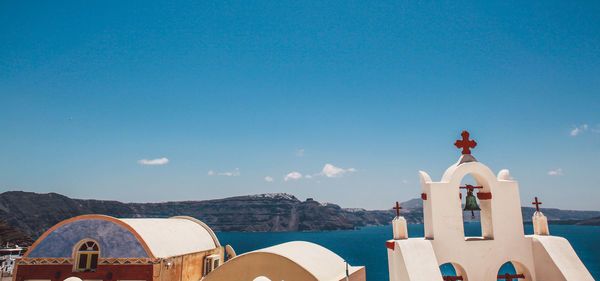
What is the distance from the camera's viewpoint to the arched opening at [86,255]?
1627 cm

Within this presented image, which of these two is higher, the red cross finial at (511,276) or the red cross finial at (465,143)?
the red cross finial at (465,143)

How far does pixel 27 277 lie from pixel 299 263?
A: 494 inches

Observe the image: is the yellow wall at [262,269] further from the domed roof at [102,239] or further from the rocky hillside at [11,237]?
the rocky hillside at [11,237]

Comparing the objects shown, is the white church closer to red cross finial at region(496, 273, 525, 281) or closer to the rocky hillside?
red cross finial at region(496, 273, 525, 281)

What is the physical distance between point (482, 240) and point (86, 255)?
16769mm

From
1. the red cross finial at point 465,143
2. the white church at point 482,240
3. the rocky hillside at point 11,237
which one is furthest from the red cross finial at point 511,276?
the rocky hillside at point 11,237

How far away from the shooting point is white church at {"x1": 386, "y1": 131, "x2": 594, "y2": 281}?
1180cm

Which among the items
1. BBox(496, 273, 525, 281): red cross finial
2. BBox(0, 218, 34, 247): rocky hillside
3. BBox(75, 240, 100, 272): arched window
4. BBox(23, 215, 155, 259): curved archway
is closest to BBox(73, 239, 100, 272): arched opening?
BBox(75, 240, 100, 272): arched window

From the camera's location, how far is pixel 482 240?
12305 millimetres

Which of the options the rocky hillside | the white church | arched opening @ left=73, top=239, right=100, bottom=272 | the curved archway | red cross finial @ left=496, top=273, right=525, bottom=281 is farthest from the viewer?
the rocky hillside

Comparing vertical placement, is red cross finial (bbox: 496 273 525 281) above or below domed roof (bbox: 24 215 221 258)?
below

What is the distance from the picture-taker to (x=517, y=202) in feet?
42.5

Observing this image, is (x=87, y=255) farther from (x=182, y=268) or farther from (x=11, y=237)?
(x=11, y=237)

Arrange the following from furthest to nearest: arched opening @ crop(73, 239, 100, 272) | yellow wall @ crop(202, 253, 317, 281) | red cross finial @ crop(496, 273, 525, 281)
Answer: arched opening @ crop(73, 239, 100, 272), yellow wall @ crop(202, 253, 317, 281), red cross finial @ crop(496, 273, 525, 281)
